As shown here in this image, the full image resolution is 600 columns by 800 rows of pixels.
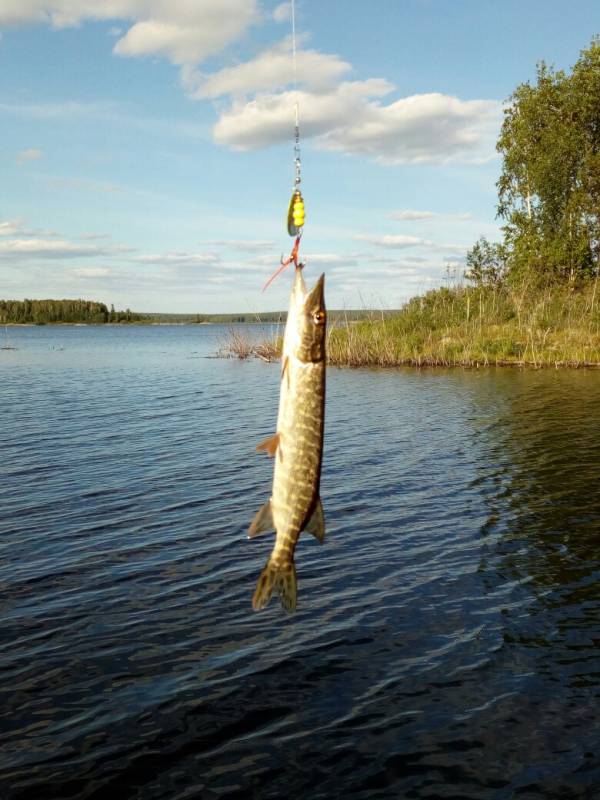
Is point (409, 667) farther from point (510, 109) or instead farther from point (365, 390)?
point (510, 109)

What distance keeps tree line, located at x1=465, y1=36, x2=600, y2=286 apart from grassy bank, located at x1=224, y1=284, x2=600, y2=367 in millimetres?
3970

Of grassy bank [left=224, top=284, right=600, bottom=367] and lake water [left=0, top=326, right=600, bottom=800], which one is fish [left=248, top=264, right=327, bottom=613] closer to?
lake water [left=0, top=326, right=600, bottom=800]

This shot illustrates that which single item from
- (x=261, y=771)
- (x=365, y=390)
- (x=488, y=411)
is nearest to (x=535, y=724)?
(x=261, y=771)

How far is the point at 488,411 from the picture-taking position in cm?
2680

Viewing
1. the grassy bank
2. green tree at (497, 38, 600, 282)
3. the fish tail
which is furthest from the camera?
green tree at (497, 38, 600, 282)

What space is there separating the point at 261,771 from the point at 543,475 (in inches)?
485

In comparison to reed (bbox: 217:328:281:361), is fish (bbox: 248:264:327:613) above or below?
below

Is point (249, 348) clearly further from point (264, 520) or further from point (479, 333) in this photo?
point (264, 520)

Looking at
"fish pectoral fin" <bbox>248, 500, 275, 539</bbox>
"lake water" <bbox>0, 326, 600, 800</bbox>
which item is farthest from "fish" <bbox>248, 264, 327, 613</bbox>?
"lake water" <bbox>0, 326, 600, 800</bbox>

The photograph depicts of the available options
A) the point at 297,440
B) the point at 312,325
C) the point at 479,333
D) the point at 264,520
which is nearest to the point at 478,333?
the point at 479,333

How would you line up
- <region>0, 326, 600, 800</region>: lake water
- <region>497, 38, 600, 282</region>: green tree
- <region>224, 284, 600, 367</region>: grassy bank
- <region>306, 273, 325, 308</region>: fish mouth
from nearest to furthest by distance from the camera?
<region>306, 273, 325, 308</region>: fish mouth, <region>0, 326, 600, 800</region>: lake water, <region>224, 284, 600, 367</region>: grassy bank, <region>497, 38, 600, 282</region>: green tree

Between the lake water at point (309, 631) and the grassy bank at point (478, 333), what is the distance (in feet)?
79.8

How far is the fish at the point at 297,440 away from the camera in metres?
4.02

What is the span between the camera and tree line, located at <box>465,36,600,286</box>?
5428 centimetres
